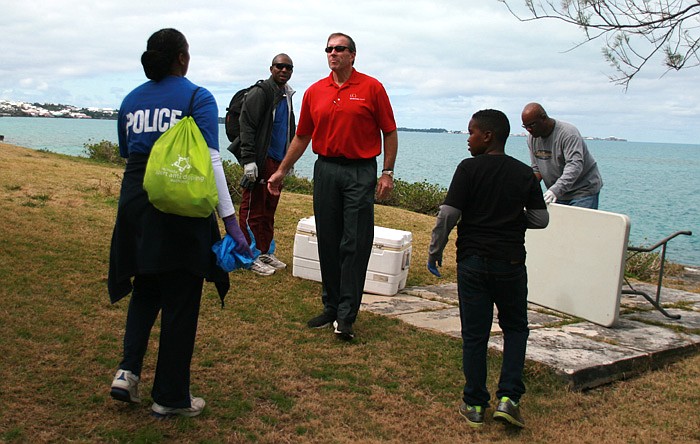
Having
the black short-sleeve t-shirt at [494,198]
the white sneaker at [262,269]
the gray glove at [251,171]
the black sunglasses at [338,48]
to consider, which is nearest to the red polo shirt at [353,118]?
the black sunglasses at [338,48]

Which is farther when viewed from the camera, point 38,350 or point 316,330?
point 316,330

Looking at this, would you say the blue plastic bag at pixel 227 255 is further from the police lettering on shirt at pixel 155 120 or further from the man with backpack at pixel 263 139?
the man with backpack at pixel 263 139

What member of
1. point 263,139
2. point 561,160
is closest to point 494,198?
point 561,160

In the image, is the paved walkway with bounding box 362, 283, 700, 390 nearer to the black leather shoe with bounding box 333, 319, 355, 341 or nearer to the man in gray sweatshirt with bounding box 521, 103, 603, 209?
the black leather shoe with bounding box 333, 319, 355, 341

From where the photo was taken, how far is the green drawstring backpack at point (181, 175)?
345cm

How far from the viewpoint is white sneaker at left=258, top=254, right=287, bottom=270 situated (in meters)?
7.77

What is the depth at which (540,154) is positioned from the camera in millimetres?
6750

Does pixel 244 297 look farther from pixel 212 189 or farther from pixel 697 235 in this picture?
pixel 697 235

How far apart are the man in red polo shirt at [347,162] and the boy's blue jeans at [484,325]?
1.55 m

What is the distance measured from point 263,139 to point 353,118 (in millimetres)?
1875

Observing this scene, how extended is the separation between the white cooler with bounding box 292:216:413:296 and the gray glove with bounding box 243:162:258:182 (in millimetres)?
739

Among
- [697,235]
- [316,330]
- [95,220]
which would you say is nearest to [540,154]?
[316,330]

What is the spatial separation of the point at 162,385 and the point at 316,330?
2.04 metres

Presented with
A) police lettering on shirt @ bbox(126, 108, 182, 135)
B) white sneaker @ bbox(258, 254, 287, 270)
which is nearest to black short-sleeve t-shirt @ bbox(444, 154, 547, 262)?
police lettering on shirt @ bbox(126, 108, 182, 135)
